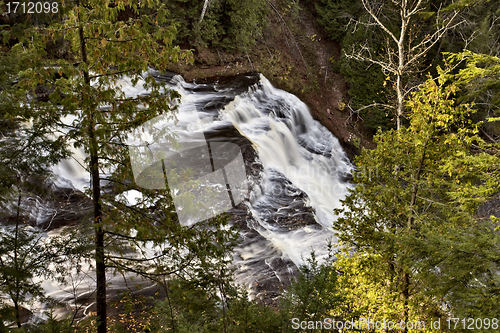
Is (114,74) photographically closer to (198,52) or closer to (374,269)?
(374,269)

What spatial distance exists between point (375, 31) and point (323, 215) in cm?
1130

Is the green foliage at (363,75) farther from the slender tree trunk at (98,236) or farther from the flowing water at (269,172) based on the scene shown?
the slender tree trunk at (98,236)

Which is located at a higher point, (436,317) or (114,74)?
(114,74)

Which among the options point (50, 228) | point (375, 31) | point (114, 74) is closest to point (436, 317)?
point (114, 74)

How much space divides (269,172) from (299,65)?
10.3 meters

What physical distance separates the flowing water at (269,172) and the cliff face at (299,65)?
1261 mm

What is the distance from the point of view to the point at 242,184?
10.4 metres

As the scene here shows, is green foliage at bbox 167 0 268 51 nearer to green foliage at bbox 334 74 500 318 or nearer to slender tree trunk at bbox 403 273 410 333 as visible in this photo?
A: green foliage at bbox 334 74 500 318

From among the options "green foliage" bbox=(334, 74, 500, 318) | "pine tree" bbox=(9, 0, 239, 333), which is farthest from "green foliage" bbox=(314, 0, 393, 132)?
"pine tree" bbox=(9, 0, 239, 333)

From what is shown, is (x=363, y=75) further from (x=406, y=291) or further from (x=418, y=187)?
(x=406, y=291)

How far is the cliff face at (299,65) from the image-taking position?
16672 mm

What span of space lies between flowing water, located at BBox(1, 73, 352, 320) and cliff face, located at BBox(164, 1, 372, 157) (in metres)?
1.26

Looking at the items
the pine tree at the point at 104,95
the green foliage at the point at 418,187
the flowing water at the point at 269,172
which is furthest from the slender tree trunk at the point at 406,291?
the pine tree at the point at 104,95

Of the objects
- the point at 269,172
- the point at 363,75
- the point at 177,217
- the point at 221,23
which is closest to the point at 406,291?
the point at 177,217
